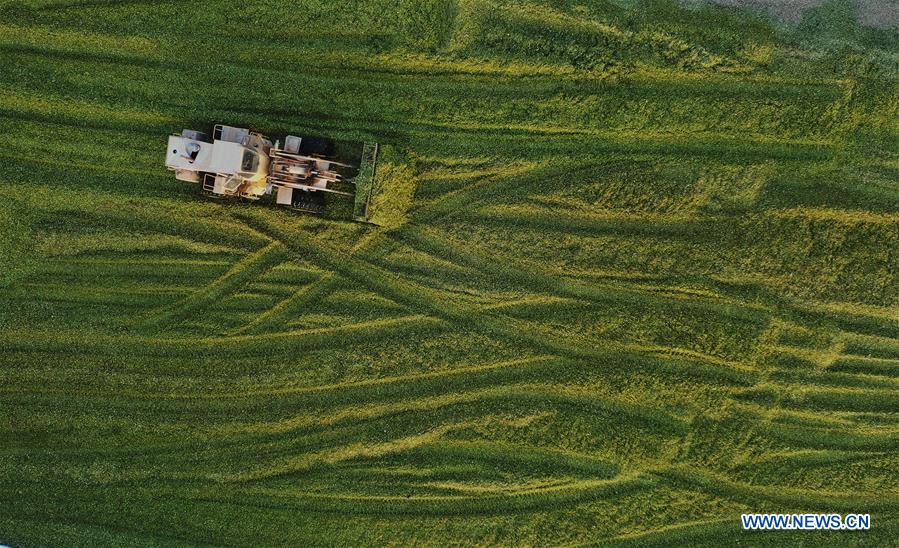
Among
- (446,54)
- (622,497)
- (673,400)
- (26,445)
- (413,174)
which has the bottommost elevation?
(26,445)

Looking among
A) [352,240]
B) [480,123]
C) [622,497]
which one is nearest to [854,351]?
[622,497]

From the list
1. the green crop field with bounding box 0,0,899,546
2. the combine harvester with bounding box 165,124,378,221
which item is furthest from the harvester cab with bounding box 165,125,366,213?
the green crop field with bounding box 0,0,899,546

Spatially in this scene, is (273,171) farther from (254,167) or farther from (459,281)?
(459,281)

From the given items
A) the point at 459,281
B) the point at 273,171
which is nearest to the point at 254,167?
the point at 273,171

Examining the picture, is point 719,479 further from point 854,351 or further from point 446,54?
point 446,54

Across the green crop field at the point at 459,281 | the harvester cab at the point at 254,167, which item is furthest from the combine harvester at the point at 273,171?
the green crop field at the point at 459,281

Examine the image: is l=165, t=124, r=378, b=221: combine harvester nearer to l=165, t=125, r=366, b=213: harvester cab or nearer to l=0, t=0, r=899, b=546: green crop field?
l=165, t=125, r=366, b=213: harvester cab

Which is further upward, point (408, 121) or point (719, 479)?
point (408, 121)
